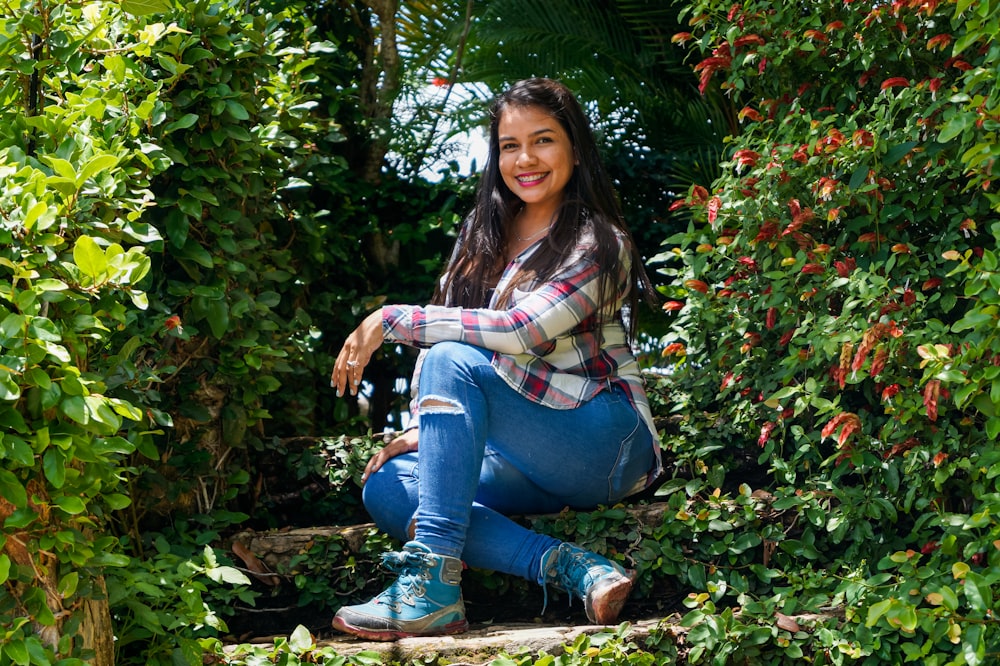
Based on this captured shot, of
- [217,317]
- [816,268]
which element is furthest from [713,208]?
[217,317]

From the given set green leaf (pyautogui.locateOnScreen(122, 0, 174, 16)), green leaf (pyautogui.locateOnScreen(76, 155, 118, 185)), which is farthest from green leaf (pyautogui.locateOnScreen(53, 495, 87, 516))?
green leaf (pyautogui.locateOnScreen(122, 0, 174, 16))

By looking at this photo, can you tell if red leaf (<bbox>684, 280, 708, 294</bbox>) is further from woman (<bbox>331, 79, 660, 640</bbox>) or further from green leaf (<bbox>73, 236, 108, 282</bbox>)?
green leaf (<bbox>73, 236, 108, 282</bbox>)

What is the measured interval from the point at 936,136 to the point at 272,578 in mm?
2261

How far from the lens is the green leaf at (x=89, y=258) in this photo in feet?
7.23

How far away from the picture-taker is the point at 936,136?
2902mm

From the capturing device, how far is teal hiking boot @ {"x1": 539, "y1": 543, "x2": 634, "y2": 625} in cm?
285

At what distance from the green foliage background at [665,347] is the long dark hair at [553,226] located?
0.28 meters

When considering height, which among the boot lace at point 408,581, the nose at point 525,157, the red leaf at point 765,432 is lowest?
the boot lace at point 408,581

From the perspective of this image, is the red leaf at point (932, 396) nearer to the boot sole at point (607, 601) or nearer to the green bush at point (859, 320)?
the green bush at point (859, 320)

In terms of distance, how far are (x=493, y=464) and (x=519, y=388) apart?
0.94ft

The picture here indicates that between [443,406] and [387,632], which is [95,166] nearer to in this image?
[443,406]

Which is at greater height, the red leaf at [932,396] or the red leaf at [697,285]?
the red leaf at [697,285]

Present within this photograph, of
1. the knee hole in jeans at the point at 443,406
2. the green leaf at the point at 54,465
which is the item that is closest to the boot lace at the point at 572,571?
the knee hole in jeans at the point at 443,406

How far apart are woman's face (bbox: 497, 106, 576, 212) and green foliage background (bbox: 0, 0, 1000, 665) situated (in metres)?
0.42
